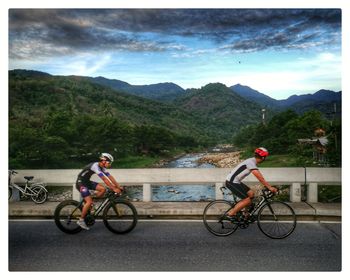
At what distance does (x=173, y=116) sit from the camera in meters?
17.4

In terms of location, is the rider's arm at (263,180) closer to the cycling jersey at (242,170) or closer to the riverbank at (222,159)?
the cycling jersey at (242,170)

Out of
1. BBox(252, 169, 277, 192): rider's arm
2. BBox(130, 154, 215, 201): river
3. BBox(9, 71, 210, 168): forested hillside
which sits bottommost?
BBox(130, 154, 215, 201): river

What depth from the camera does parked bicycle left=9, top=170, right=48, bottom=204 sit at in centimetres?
675

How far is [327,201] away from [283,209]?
1.99 metres


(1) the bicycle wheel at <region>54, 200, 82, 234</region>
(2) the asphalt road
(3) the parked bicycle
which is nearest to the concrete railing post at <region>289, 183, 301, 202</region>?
(2) the asphalt road

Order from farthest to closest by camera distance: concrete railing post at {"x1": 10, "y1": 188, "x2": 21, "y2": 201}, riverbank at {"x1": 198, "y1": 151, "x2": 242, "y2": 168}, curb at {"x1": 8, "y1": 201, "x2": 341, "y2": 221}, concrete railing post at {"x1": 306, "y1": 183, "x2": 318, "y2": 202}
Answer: riverbank at {"x1": 198, "y1": 151, "x2": 242, "y2": 168}, concrete railing post at {"x1": 10, "y1": 188, "x2": 21, "y2": 201}, concrete railing post at {"x1": 306, "y1": 183, "x2": 318, "y2": 202}, curb at {"x1": 8, "y1": 201, "x2": 341, "y2": 221}

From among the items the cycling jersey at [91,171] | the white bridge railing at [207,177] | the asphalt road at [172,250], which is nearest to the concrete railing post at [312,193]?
the white bridge railing at [207,177]

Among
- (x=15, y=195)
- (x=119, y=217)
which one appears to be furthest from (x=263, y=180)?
(x=15, y=195)

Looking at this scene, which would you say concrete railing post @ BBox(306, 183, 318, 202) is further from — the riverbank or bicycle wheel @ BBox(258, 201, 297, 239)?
the riverbank

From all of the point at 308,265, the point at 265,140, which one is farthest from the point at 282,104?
the point at 308,265

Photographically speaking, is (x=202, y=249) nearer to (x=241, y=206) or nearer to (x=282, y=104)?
(x=241, y=206)

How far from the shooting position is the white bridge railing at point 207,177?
6277 mm

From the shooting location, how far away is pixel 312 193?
629 cm

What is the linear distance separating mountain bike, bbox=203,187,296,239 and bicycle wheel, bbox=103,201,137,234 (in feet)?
4.40
